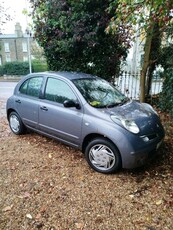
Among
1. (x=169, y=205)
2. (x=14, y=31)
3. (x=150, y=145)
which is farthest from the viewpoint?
(x=14, y=31)

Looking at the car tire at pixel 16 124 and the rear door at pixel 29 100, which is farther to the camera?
the car tire at pixel 16 124

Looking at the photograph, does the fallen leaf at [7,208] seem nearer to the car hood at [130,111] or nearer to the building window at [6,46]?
the car hood at [130,111]

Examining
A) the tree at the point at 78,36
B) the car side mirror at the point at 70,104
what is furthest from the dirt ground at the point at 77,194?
the tree at the point at 78,36

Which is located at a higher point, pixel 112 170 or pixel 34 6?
pixel 34 6

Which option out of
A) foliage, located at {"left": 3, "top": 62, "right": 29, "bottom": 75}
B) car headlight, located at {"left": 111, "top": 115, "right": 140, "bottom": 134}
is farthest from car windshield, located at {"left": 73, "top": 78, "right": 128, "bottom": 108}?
foliage, located at {"left": 3, "top": 62, "right": 29, "bottom": 75}

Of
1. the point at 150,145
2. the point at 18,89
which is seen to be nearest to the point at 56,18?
the point at 18,89

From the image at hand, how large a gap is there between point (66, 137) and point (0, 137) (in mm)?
2365

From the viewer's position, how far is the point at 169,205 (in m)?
2.90

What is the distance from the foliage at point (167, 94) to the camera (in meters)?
6.43

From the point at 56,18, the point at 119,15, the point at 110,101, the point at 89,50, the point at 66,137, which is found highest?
the point at 56,18

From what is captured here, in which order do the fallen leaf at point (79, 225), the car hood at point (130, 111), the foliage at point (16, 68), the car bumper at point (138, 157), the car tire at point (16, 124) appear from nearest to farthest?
the fallen leaf at point (79, 225) < the car bumper at point (138, 157) < the car hood at point (130, 111) < the car tire at point (16, 124) < the foliage at point (16, 68)

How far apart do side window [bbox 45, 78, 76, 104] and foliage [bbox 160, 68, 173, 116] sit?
3717 mm

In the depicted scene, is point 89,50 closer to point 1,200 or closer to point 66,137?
point 66,137

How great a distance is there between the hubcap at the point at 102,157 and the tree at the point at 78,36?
4.42m
